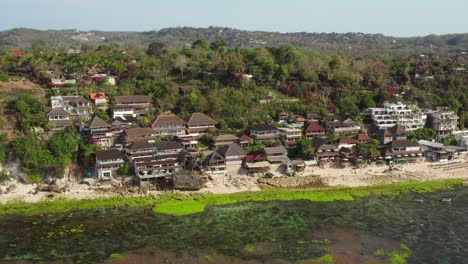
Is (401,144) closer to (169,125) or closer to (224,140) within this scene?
(224,140)

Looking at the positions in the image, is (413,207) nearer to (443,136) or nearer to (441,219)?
(441,219)

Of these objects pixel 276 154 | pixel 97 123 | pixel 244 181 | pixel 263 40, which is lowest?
pixel 244 181

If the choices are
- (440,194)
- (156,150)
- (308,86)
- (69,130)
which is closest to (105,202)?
(156,150)

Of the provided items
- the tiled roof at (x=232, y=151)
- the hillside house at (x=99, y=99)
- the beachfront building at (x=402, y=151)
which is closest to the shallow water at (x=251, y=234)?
the tiled roof at (x=232, y=151)

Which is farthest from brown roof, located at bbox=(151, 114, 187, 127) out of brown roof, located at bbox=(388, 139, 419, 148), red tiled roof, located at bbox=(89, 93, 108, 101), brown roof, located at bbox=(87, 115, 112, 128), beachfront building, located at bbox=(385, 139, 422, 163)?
brown roof, located at bbox=(388, 139, 419, 148)

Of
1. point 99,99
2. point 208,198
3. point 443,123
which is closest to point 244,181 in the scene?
point 208,198

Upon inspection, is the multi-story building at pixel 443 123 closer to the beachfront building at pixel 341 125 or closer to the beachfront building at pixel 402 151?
the beachfront building at pixel 402 151
